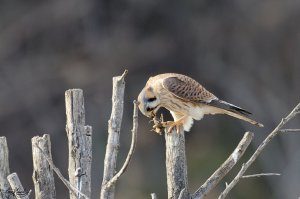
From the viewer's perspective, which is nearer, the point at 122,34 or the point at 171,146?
the point at 171,146

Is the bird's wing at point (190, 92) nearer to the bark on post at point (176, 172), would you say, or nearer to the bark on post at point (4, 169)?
the bark on post at point (176, 172)

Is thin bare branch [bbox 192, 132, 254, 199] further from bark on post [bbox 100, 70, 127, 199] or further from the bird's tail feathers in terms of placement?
the bird's tail feathers

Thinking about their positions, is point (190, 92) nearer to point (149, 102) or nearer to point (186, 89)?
point (186, 89)

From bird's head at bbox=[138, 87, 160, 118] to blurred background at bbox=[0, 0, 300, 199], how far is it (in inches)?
271

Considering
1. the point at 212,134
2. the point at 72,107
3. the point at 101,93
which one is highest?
the point at 72,107

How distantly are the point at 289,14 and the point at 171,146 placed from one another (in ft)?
29.5

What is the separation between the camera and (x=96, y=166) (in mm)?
11172

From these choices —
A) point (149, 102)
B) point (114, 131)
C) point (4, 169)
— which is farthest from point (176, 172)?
point (149, 102)

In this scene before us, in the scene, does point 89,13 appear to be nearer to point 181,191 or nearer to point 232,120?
point 232,120

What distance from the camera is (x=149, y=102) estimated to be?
4.68 m

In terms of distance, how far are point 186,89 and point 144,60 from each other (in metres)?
7.15

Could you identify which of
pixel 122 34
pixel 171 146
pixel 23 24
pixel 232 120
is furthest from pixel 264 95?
pixel 171 146

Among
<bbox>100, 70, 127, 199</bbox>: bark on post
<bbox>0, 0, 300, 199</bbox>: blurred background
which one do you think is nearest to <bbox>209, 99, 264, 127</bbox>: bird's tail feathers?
<bbox>100, 70, 127, 199</bbox>: bark on post

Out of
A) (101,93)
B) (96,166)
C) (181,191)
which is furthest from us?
(101,93)
